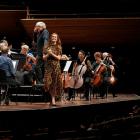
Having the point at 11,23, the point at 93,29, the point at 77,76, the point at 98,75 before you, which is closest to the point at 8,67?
the point at 77,76

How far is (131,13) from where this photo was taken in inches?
454

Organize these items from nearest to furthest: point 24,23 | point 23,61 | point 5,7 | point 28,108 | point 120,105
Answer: point 28,108 < point 23,61 < point 120,105 < point 24,23 < point 5,7

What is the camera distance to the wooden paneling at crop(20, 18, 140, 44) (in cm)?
1130

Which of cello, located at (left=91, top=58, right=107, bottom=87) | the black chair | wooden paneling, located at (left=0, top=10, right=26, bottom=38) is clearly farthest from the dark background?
the black chair

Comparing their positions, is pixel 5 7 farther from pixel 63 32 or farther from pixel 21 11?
pixel 63 32

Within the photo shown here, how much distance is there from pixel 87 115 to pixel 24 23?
5.08 metres

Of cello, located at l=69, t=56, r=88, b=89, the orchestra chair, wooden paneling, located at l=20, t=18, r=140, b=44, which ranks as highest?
wooden paneling, located at l=20, t=18, r=140, b=44

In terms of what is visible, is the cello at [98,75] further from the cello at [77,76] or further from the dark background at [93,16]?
the dark background at [93,16]

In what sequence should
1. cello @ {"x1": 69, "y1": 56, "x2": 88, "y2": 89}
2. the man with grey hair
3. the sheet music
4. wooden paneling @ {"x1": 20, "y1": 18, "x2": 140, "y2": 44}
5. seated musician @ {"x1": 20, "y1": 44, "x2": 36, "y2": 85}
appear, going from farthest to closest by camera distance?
wooden paneling @ {"x1": 20, "y1": 18, "x2": 140, "y2": 44}, cello @ {"x1": 69, "y1": 56, "x2": 88, "y2": 89}, seated musician @ {"x1": 20, "y1": 44, "x2": 36, "y2": 85}, the man with grey hair, the sheet music

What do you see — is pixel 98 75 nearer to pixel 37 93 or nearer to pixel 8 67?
pixel 37 93

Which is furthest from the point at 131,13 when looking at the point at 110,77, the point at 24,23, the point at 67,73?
the point at 67,73

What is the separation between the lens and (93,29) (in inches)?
453

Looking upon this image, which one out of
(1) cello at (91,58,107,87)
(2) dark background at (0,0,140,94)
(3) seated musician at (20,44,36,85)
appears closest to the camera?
(3) seated musician at (20,44,36,85)

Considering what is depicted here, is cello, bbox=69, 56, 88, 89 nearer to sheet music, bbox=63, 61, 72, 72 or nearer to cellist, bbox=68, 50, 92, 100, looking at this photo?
cellist, bbox=68, 50, 92, 100
